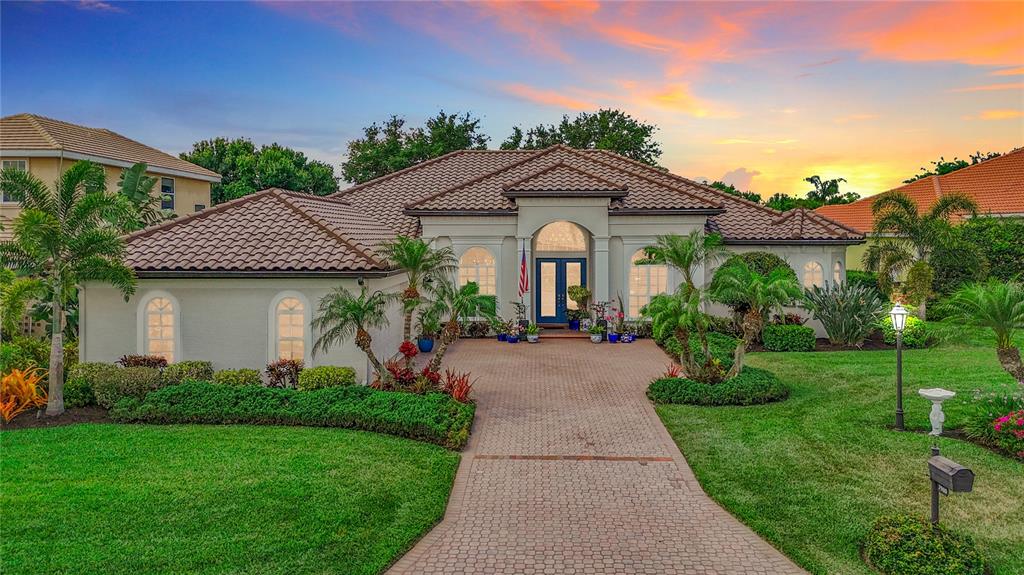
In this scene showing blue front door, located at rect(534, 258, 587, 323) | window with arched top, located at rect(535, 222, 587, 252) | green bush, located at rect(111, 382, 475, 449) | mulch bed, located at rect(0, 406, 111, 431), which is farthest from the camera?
window with arched top, located at rect(535, 222, 587, 252)

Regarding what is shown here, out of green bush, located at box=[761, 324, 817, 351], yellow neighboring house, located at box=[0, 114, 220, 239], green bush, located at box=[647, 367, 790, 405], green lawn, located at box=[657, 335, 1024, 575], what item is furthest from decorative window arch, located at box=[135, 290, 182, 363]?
green bush, located at box=[761, 324, 817, 351]

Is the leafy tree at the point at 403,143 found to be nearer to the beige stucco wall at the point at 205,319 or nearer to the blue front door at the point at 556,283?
the blue front door at the point at 556,283

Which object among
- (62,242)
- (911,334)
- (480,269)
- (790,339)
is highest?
(62,242)

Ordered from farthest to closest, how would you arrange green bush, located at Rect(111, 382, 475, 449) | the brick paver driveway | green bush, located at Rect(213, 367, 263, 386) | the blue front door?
the blue front door
green bush, located at Rect(213, 367, 263, 386)
green bush, located at Rect(111, 382, 475, 449)
the brick paver driveway

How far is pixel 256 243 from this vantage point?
641 inches

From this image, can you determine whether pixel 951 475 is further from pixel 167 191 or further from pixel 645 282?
pixel 167 191

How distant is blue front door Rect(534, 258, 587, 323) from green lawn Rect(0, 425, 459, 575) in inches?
589

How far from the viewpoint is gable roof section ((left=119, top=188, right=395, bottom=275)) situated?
15266mm

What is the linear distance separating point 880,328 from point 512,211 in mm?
13781

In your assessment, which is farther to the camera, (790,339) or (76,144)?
(76,144)

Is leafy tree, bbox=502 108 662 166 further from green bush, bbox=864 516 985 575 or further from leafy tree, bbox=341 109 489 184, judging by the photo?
green bush, bbox=864 516 985 575

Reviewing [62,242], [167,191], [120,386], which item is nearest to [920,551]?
[120,386]

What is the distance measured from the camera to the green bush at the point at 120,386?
13.7 m

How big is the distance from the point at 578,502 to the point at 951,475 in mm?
4631
